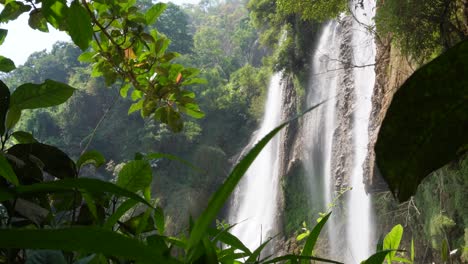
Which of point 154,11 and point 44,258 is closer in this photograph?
point 44,258

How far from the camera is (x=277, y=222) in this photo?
8.20 meters

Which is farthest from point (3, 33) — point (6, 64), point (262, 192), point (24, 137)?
point (262, 192)

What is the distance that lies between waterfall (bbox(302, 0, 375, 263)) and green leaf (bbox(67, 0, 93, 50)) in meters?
4.72

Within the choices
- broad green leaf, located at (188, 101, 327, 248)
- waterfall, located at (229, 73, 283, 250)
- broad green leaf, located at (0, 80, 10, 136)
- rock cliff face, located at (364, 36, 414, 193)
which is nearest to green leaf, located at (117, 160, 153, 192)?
broad green leaf, located at (0, 80, 10, 136)

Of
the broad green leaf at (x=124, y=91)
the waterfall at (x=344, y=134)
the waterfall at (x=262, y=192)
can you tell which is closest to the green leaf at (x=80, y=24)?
the broad green leaf at (x=124, y=91)

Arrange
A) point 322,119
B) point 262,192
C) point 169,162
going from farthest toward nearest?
point 169,162
point 262,192
point 322,119

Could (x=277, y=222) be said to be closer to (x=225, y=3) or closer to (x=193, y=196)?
(x=193, y=196)

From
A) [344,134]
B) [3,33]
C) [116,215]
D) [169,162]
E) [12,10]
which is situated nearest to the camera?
[116,215]

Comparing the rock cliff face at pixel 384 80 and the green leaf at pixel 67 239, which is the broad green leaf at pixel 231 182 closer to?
the green leaf at pixel 67 239

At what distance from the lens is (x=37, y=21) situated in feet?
2.60

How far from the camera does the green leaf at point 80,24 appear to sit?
502 mm

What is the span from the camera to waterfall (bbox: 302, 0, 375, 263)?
5824mm

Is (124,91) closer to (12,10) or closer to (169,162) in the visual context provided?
(12,10)

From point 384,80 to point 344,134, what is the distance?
7.56 ft
